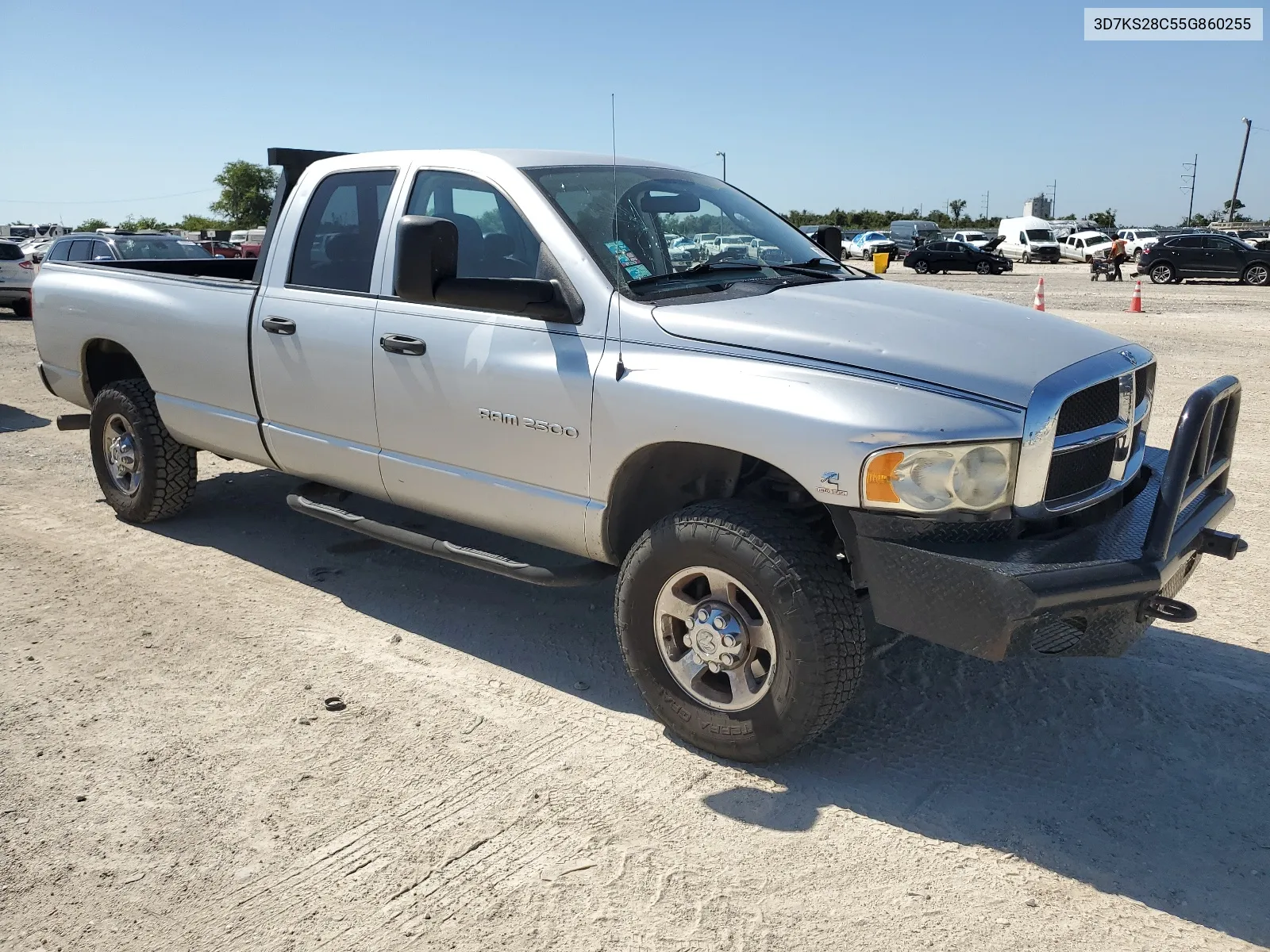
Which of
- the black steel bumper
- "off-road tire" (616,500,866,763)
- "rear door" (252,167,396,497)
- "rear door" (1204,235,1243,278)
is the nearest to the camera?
the black steel bumper

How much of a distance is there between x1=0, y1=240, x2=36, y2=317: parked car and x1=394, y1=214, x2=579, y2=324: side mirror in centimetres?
1870

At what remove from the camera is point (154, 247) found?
16031mm

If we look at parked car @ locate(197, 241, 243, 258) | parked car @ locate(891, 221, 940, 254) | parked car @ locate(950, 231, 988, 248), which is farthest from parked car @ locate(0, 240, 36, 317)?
parked car @ locate(950, 231, 988, 248)

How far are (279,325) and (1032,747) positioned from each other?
3519 millimetres

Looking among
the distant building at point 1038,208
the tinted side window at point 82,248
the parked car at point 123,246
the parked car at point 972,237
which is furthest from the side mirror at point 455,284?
the distant building at point 1038,208

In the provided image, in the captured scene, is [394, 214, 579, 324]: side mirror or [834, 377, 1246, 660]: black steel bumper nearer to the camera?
[834, 377, 1246, 660]: black steel bumper

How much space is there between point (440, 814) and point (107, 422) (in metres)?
3.90

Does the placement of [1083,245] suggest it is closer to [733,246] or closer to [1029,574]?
[733,246]

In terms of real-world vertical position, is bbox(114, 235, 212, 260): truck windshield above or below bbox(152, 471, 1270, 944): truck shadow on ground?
above

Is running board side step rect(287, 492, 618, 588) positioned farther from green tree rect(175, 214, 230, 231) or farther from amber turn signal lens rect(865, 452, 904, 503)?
green tree rect(175, 214, 230, 231)

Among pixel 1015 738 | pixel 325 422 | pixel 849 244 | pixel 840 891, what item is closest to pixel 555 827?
pixel 840 891

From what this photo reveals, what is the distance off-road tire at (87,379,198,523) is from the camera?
570 cm

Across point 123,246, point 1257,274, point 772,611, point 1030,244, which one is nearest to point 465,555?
point 772,611

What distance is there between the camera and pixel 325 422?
461cm
